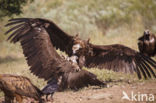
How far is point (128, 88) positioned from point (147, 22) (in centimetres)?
1569

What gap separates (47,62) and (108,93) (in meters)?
1.72

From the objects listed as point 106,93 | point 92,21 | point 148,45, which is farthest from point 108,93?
point 92,21

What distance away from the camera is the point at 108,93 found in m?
6.68

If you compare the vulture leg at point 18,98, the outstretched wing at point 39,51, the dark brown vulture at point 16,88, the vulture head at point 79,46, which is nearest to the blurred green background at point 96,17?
the vulture head at point 79,46

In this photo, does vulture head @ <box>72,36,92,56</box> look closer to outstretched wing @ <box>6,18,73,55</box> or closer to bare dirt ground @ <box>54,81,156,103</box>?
outstretched wing @ <box>6,18,73,55</box>

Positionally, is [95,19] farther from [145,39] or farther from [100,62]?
[100,62]

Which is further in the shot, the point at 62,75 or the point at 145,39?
the point at 145,39

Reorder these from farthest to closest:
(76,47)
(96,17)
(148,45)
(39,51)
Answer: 1. (96,17)
2. (148,45)
3. (76,47)
4. (39,51)

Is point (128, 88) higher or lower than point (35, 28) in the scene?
lower

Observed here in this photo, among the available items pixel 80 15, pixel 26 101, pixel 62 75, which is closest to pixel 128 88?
pixel 62 75

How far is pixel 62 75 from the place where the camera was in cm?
622

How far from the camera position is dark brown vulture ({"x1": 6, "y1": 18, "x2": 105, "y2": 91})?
6.19m

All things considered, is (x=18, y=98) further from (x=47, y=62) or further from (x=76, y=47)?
(x=76, y=47)

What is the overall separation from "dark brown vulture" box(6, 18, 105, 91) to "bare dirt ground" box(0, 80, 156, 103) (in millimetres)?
389
